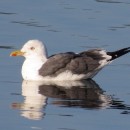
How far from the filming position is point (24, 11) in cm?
2367

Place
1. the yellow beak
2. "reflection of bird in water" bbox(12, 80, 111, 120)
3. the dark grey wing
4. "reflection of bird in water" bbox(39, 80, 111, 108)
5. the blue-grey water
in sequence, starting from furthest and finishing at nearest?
the yellow beak → the dark grey wing → "reflection of bird in water" bbox(39, 80, 111, 108) → "reflection of bird in water" bbox(12, 80, 111, 120) → the blue-grey water

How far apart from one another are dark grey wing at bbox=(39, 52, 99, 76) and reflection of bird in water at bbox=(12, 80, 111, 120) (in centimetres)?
25

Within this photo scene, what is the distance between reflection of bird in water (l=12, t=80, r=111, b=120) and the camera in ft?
51.5

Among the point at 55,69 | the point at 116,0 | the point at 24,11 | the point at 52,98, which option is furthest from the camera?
the point at 116,0

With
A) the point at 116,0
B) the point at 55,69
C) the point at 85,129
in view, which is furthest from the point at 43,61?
the point at 116,0

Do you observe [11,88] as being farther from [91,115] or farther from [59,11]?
[59,11]

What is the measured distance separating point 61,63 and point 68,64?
181mm

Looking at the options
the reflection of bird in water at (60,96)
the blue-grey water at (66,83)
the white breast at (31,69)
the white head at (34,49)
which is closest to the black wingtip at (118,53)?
the blue-grey water at (66,83)

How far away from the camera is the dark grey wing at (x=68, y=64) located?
60.4 feet

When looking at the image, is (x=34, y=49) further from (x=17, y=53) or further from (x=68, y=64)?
(x=68, y=64)

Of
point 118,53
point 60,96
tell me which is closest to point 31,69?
point 118,53

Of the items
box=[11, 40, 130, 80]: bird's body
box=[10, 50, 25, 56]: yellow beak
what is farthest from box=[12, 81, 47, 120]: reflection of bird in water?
box=[10, 50, 25, 56]: yellow beak

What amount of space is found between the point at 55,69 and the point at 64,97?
71.0 inches

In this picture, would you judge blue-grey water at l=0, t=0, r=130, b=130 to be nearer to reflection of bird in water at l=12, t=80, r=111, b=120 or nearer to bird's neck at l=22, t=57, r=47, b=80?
reflection of bird in water at l=12, t=80, r=111, b=120
